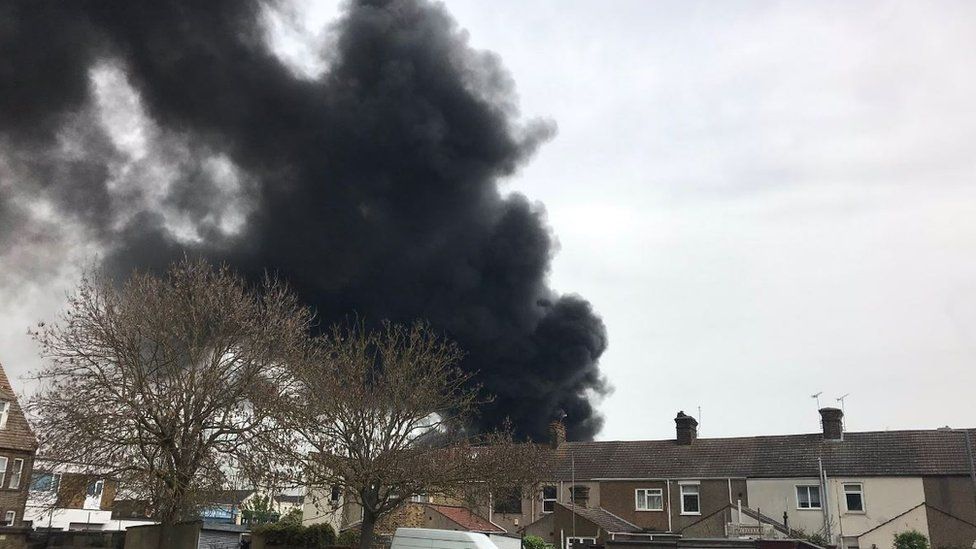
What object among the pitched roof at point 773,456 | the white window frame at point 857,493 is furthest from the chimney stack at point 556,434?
the white window frame at point 857,493

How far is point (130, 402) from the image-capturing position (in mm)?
26312

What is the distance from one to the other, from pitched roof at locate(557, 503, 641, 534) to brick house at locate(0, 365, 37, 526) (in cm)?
3257

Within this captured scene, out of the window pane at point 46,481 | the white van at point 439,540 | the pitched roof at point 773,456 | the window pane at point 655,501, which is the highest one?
the pitched roof at point 773,456

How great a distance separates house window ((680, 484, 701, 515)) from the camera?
5125cm

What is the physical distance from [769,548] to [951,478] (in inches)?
1018

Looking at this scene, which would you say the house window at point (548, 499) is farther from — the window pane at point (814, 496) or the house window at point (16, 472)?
the house window at point (16, 472)

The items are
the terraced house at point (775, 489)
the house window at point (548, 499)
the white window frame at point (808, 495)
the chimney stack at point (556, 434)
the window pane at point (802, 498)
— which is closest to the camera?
the terraced house at point (775, 489)

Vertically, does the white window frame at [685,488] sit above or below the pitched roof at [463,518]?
above

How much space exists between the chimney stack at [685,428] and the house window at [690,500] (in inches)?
163

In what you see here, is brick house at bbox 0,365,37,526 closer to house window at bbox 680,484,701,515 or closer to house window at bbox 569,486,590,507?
house window at bbox 569,486,590,507

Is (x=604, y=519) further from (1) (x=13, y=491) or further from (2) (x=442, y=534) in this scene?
(1) (x=13, y=491)

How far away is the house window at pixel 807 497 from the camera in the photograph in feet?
156

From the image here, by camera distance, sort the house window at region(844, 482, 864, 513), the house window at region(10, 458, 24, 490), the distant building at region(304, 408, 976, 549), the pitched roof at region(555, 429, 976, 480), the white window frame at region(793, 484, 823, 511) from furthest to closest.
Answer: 1. the house window at region(10, 458, 24, 490)
2. the white window frame at region(793, 484, 823, 511)
3. the house window at region(844, 482, 864, 513)
4. the pitched roof at region(555, 429, 976, 480)
5. the distant building at region(304, 408, 976, 549)

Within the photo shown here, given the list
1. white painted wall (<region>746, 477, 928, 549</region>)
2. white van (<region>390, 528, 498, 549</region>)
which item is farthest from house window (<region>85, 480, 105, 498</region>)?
white painted wall (<region>746, 477, 928, 549</region>)
